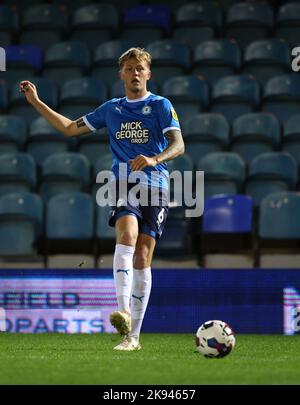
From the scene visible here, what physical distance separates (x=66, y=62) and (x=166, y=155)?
6792 millimetres

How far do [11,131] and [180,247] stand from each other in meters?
2.80

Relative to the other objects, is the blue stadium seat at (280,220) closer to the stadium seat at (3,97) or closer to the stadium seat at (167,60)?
the stadium seat at (167,60)

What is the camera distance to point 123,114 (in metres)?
6.50

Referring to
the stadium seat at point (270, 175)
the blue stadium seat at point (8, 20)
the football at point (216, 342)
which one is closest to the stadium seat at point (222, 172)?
the stadium seat at point (270, 175)

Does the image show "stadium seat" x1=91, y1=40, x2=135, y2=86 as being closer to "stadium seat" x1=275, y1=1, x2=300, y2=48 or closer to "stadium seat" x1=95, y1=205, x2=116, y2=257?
"stadium seat" x1=275, y1=1, x2=300, y2=48

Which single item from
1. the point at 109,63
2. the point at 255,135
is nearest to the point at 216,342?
the point at 255,135

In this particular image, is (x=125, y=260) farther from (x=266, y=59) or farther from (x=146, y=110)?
(x=266, y=59)

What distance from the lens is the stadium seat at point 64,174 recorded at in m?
10.7

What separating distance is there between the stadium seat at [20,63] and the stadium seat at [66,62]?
0.20m

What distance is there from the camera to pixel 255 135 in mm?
11000

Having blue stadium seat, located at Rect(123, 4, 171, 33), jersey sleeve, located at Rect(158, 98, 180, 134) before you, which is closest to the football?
jersey sleeve, located at Rect(158, 98, 180, 134)

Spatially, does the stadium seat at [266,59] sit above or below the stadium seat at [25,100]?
above

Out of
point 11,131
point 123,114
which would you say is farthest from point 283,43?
point 123,114
